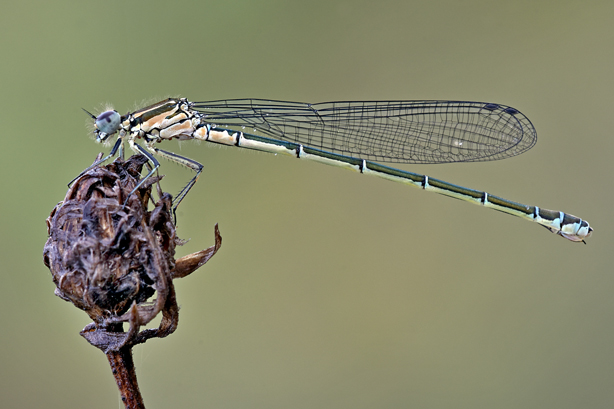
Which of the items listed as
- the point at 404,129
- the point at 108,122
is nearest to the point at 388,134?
the point at 404,129

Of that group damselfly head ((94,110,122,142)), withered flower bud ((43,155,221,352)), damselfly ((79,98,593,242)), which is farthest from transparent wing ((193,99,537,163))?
withered flower bud ((43,155,221,352))

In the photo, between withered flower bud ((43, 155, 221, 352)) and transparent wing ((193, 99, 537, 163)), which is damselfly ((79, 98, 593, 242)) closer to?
transparent wing ((193, 99, 537, 163))

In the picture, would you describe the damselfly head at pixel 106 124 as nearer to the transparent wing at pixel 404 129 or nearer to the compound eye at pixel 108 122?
the compound eye at pixel 108 122

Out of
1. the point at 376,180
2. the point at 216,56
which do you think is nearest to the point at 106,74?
the point at 216,56

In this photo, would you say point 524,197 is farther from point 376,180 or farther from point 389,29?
point 389,29

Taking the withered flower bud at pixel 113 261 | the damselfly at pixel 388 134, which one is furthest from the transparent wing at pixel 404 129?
the withered flower bud at pixel 113 261

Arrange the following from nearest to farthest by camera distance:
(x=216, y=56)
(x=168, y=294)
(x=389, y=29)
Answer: (x=168, y=294)
(x=216, y=56)
(x=389, y=29)
